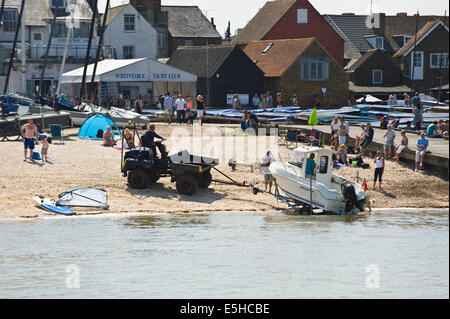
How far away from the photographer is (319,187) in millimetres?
23359

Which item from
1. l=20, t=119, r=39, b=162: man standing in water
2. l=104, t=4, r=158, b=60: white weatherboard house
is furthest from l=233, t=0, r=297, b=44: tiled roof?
l=20, t=119, r=39, b=162: man standing in water

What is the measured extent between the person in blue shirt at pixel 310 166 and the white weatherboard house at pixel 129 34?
146 feet

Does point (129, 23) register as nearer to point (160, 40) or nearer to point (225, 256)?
point (160, 40)

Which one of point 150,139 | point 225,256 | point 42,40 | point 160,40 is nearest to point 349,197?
point 225,256

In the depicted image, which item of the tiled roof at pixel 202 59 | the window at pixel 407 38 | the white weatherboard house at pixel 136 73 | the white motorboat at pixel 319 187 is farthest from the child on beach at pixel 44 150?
the window at pixel 407 38

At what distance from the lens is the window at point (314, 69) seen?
189 feet

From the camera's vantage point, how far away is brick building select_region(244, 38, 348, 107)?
57.3 m

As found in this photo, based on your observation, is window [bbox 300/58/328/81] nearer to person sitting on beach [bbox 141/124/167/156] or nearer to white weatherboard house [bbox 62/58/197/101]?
white weatherboard house [bbox 62/58/197/101]

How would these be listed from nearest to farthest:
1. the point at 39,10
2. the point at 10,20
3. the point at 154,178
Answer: the point at 154,178, the point at 10,20, the point at 39,10

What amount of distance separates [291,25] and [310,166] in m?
44.8

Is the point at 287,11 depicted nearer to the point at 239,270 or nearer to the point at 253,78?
the point at 253,78

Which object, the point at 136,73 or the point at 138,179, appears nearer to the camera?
the point at 138,179

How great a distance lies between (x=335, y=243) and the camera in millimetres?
20906

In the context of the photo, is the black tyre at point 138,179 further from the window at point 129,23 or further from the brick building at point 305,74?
the window at point 129,23
